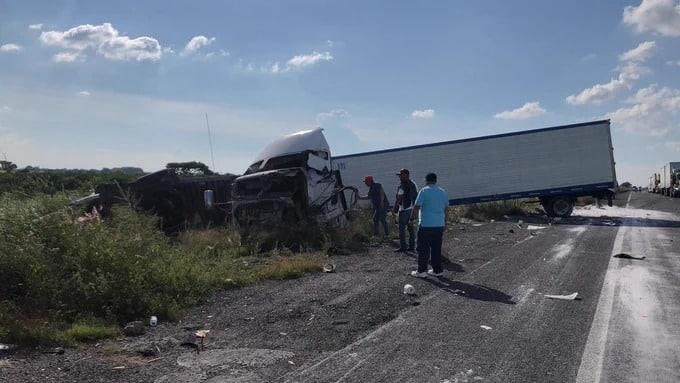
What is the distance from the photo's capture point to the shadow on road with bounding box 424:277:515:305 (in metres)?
7.84

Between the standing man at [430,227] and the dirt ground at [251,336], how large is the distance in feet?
1.15

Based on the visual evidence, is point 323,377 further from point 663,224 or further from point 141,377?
point 663,224

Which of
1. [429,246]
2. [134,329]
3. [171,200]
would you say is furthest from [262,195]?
[134,329]

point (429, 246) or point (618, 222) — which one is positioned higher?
point (429, 246)

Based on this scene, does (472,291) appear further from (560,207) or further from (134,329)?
(560,207)

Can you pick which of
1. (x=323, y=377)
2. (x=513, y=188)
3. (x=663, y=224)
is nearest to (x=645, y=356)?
(x=323, y=377)

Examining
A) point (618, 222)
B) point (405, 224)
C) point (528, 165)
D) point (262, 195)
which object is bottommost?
point (618, 222)

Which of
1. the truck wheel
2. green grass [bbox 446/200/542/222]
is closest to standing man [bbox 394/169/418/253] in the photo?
green grass [bbox 446/200/542/222]

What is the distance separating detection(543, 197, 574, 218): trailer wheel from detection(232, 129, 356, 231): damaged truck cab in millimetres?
11148

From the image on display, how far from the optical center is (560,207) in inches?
971

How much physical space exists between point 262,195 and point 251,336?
354 inches

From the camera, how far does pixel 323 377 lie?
16.1 feet

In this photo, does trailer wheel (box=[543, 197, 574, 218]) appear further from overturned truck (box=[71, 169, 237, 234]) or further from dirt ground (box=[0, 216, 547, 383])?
dirt ground (box=[0, 216, 547, 383])

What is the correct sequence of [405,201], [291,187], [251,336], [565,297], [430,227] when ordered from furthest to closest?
[291,187]
[405,201]
[430,227]
[565,297]
[251,336]
